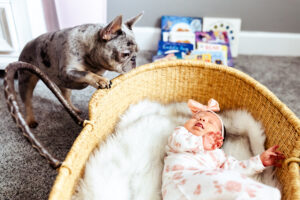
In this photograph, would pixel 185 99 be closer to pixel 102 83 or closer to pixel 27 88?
pixel 102 83

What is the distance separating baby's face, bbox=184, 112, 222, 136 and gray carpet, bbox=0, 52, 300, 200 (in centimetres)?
58

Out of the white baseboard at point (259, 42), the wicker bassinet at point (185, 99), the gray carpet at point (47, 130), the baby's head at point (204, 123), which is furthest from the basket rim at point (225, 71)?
the white baseboard at point (259, 42)

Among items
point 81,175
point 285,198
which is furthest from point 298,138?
point 81,175

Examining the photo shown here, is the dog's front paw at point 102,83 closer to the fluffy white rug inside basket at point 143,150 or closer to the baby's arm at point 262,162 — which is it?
the fluffy white rug inside basket at point 143,150

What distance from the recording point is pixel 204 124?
1.03m

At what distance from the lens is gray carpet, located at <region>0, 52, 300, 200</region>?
1093mm

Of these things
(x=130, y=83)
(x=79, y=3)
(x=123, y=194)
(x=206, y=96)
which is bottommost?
(x=123, y=194)

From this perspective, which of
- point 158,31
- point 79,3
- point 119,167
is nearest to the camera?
point 119,167

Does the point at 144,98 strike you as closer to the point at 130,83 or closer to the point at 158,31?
the point at 130,83

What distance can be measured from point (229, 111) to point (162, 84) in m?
0.33

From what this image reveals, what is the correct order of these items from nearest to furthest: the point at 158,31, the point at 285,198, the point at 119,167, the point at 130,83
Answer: the point at 285,198 → the point at 119,167 → the point at 130,83 → the point at 158,31

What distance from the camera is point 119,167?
1010 millimetres

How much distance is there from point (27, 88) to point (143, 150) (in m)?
0.61

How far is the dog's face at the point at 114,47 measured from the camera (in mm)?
1038
